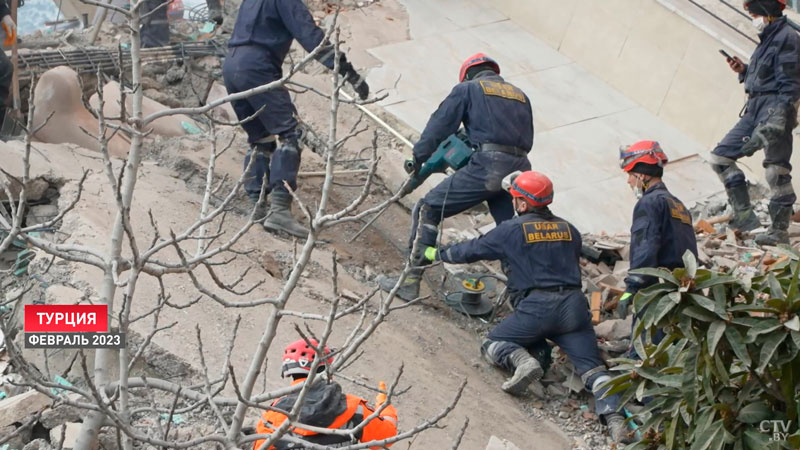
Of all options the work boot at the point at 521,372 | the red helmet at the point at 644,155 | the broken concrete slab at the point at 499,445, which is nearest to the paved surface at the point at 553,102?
the red helmet at the point at 644,155

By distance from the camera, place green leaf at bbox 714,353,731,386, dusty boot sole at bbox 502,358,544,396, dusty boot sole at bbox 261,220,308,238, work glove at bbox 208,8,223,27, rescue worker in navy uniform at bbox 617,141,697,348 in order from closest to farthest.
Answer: green leaf at bbox 714,353,731,386, dusty boot sole at bbox 502,358,544,396, rescue worker in navy uniform at bbox 617,141,697,348, dusty boot sole at bbox 261,220,308,238, work glove at bbox 208,8,223,27

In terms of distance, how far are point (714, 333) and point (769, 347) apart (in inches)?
8.9

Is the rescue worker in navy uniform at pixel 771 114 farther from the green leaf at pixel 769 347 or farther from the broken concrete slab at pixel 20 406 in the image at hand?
the broken concrete slab at pixel 20 406

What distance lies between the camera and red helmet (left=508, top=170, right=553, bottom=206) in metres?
6.80

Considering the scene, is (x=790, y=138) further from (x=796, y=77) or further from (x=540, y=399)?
(x=540, y=399)

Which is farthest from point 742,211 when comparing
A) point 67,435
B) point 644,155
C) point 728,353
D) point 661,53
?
point 67,435

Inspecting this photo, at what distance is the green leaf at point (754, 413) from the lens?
4609 millimetres

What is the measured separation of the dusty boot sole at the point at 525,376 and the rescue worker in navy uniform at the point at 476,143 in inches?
44.7

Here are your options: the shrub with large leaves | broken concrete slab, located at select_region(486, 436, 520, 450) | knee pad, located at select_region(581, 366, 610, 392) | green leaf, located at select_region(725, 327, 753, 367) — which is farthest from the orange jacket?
knee pad, located at select_region(581, 366, 610, 392)

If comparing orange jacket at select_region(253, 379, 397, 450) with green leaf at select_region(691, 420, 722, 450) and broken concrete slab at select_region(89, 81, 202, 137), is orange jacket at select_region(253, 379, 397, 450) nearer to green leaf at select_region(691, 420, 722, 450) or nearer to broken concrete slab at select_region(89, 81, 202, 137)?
green leaf at select_region(691, 420, 722, 450)

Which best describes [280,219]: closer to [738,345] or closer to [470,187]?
[470,187]

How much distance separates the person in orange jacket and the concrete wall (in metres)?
6.35

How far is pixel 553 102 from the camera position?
1087 cm

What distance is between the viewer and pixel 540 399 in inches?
269
